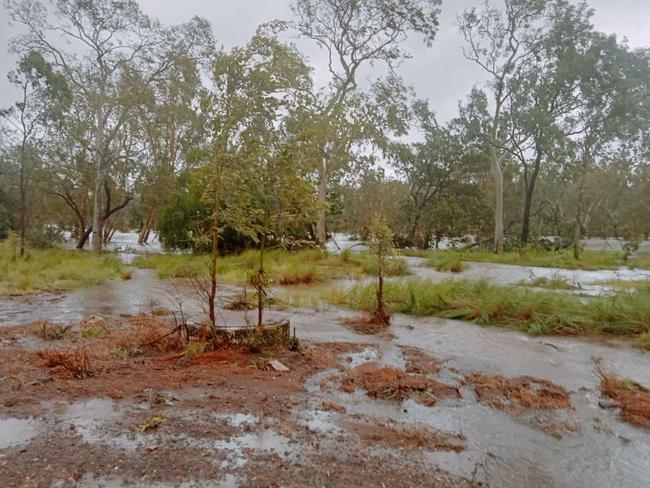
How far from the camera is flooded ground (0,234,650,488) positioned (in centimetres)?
263

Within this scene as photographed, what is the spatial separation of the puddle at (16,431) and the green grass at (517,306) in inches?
216

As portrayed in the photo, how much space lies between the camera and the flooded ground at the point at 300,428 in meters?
2.63

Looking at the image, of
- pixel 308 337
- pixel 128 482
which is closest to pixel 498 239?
pixel 308 337

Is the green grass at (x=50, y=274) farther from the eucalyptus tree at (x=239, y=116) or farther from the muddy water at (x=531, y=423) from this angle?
the muddy water at (x=531, y=423)

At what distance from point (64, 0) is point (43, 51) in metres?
2.30

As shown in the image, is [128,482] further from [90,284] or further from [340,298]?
[90,284]

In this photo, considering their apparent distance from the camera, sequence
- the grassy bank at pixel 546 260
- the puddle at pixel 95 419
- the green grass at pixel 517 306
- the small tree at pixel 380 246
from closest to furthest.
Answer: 1. the puddle at pixel 95 419
2. the green grass at pixel 517 306
3. the small tree at pixel 380 246
4. the grassy bank at pixel 546 260

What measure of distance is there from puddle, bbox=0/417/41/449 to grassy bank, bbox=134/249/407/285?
6685 millimetres

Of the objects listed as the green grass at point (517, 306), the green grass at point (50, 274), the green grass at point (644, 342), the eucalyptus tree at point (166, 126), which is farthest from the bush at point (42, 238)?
the green grass at point (644, 342)

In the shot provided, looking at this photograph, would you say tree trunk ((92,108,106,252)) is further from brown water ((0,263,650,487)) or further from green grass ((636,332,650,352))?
green grass ((636,332,650,352))

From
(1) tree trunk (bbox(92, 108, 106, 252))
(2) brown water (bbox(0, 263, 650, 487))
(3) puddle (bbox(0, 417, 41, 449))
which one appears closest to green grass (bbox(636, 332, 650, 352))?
(2) brown water (bbox(0, 263, 650, 487))

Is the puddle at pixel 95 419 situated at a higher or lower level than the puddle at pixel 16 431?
lower

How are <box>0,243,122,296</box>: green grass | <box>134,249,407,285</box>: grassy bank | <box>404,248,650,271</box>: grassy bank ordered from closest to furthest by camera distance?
<box>0,243,122,296</box>: green grass, <box>134,249,407,285</box>: grassy bank, <box>404,248,650,271</box>: grassy bank

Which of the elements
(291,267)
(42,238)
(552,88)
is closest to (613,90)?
(552,88)
